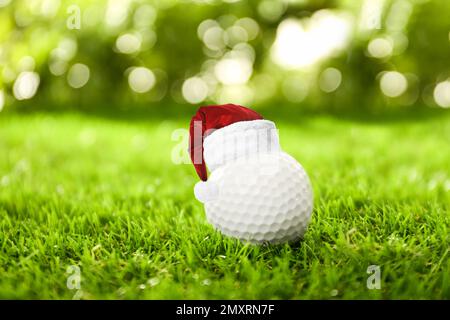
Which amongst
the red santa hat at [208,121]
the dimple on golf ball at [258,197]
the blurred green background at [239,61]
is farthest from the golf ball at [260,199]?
the blurred green background at [239,61]

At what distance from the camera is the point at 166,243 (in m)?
2.10

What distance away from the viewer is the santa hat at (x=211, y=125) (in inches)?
78.1

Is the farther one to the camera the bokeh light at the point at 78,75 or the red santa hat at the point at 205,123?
the bokeh light at the point at 78,75

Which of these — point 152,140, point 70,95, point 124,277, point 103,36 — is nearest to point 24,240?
point 124,277

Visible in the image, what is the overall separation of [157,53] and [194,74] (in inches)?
19.7

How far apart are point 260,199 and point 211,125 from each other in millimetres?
354

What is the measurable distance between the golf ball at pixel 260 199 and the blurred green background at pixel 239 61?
362cm

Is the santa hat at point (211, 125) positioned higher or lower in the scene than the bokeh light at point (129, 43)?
lower

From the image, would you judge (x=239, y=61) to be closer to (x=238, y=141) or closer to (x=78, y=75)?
(x=78, y=75)

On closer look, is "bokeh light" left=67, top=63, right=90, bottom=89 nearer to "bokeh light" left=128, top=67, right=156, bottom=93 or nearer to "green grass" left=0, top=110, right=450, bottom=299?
"bokeh light" left=128, top=67, right=156, bottom=93

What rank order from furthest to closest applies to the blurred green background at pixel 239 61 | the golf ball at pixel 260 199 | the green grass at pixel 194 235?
the blurred green background at pixel 239 61, the golf ball at pixel 260 199, the green grass at pixel 194 235

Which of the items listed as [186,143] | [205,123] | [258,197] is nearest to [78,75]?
[186,143]

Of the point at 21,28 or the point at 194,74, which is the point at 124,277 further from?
the point at 194,74

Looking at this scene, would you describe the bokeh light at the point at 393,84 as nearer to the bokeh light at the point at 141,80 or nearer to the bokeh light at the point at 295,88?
the bokeh light at the point at 295,88
